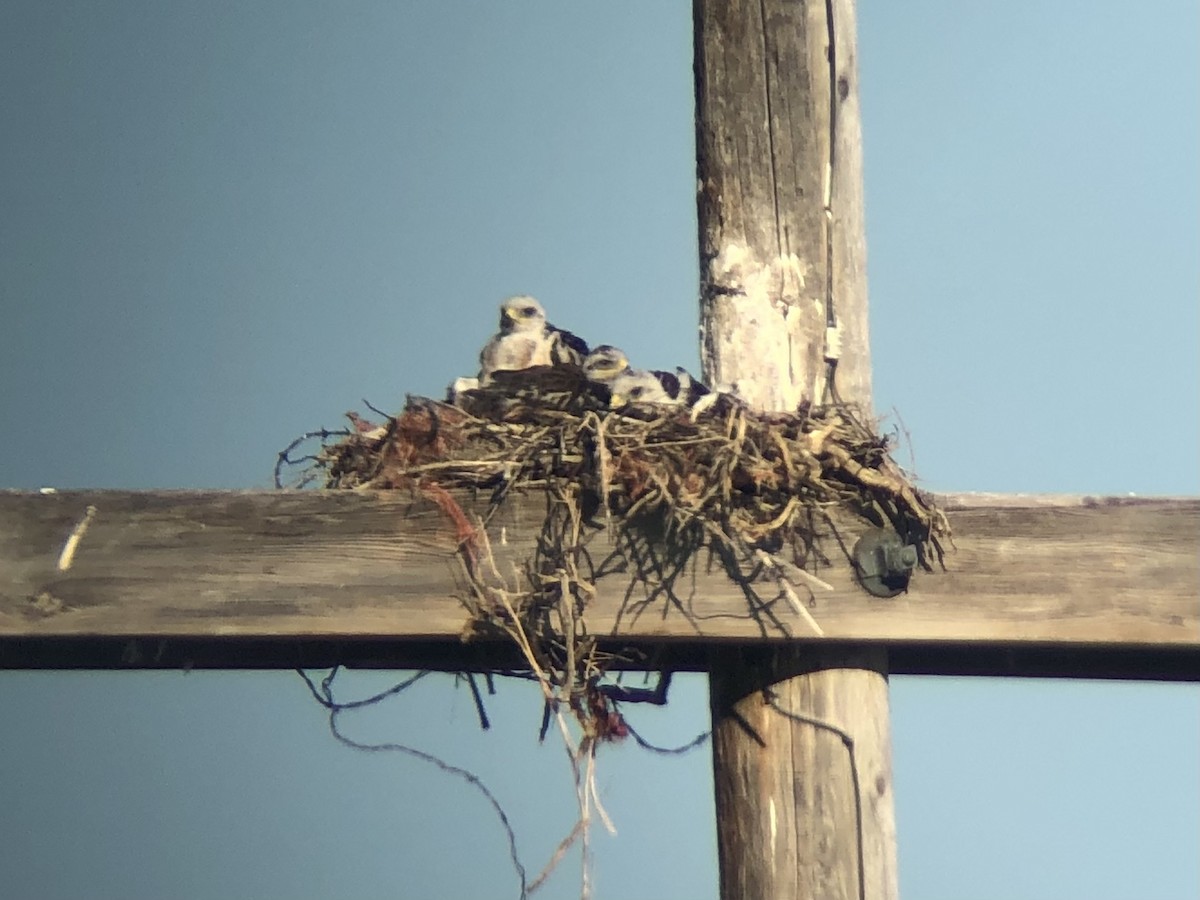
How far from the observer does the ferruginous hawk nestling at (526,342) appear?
15.9 feet

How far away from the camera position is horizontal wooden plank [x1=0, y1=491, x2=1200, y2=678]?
2086 mm

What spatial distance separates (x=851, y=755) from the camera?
2174 mm

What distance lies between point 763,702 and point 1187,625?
0.64m

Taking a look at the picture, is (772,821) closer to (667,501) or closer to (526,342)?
(667,501)

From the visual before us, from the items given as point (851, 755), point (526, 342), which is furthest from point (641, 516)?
point (526, 342)

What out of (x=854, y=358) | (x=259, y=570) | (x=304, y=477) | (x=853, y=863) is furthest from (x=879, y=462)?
(x=304, y=477)

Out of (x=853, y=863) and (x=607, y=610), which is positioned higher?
(x=607, y=610)

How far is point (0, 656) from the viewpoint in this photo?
2.32 metres

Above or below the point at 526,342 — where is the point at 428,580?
below

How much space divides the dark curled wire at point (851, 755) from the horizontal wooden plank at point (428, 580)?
16cm

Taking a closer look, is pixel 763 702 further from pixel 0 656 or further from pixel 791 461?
pixel 0 656

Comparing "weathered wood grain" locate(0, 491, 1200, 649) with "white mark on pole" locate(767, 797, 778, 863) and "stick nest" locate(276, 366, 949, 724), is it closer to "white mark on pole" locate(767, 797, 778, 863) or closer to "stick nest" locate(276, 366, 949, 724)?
"stick nest" locate(276, 366, 949, 724)

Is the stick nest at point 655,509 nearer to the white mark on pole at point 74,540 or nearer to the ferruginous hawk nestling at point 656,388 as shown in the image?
the ferruginous hawk nestling at point 656,388

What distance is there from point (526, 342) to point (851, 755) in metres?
3.07
